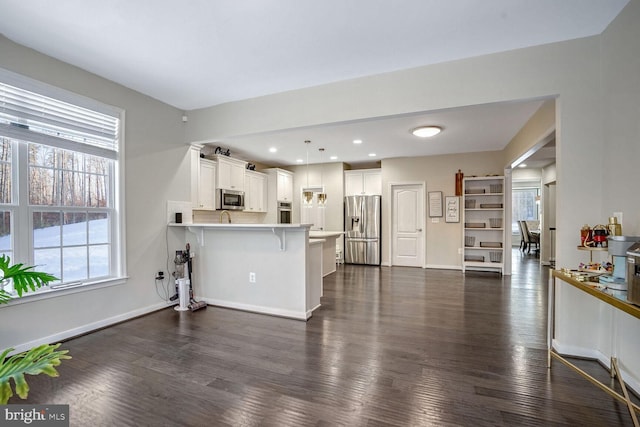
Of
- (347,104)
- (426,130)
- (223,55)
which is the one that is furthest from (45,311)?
(426,130)

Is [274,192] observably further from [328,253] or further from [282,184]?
[328,253]

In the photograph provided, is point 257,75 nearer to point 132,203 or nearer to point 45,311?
point 132,203

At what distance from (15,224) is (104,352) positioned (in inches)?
53.7

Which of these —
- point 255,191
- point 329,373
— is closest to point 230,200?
point 255,191

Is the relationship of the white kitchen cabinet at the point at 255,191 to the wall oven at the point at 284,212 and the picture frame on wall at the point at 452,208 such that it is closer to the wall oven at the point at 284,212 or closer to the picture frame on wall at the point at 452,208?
the wall oven at the point at 284,212

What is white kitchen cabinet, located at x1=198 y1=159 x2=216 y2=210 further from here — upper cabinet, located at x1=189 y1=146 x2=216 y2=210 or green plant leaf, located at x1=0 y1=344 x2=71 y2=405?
green plant leaf, located at x1=0 y1=344 x2=71 y2=405

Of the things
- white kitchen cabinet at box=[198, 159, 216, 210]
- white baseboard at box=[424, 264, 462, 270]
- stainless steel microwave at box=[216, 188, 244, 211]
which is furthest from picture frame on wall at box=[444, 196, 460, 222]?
white kitchen cabinet at box=[198, 159, 216, 210]

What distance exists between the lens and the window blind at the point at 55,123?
Answer: 2.50 m

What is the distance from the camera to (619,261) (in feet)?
6.10

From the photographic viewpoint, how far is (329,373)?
7.23 ft

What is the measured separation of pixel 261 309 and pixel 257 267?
0.52 metres

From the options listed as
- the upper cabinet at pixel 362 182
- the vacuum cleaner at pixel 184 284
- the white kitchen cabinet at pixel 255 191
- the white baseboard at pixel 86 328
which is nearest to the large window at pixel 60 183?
the white baseboard at pixel 86 328

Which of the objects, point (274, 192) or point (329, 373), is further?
point (274, 192)

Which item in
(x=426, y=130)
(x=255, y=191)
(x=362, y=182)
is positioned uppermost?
(x=426, y=130)
